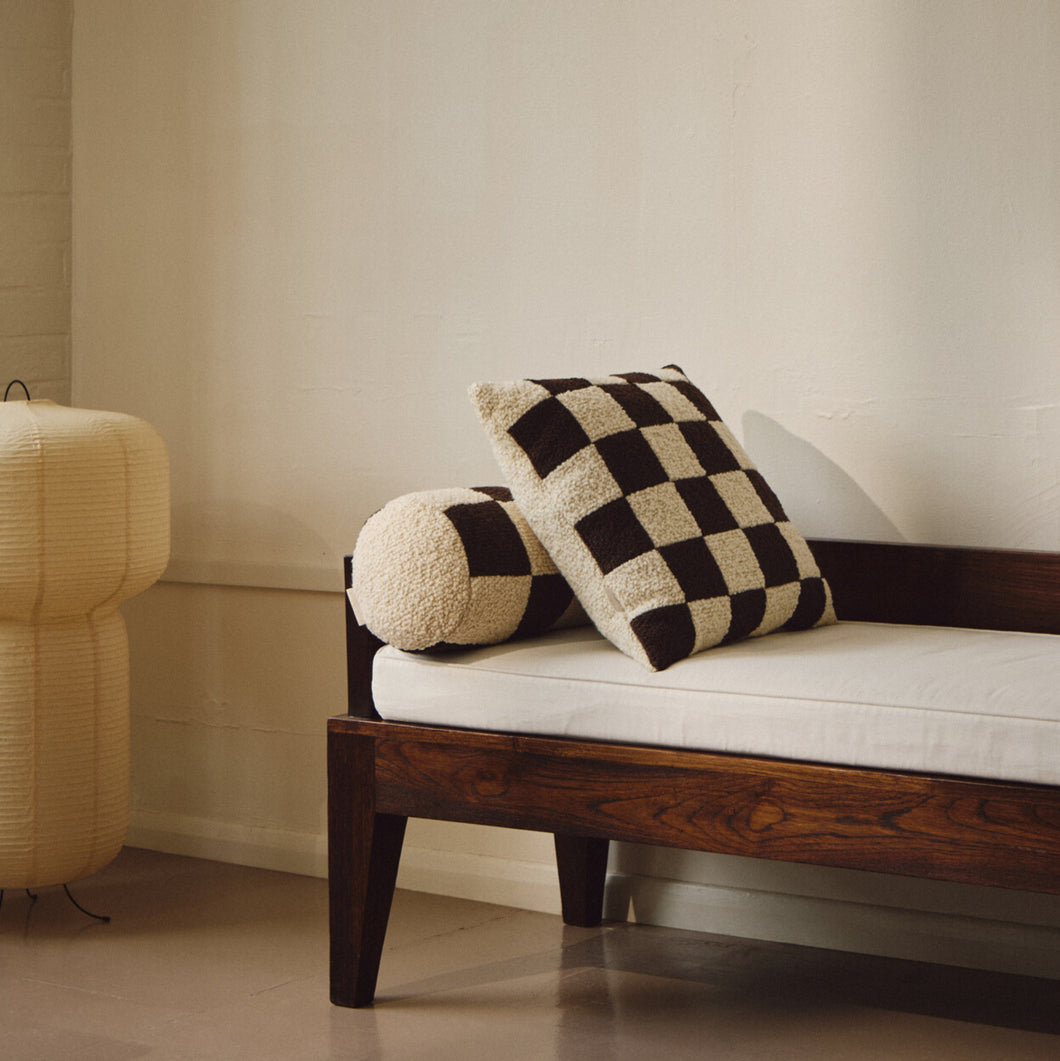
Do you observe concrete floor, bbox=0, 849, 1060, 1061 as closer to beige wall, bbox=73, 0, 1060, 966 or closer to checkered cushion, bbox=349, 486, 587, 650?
beige wall, bbox=73, 0, 1060, 966

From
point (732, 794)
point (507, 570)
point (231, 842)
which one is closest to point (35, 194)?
point (231, 842)

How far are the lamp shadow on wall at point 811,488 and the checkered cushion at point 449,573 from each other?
573mm

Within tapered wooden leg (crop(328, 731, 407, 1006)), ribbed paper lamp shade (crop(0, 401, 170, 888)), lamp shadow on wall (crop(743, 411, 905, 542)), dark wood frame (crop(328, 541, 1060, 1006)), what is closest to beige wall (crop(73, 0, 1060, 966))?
lamp shadow on wall (crop(743, 411, 905, 542))

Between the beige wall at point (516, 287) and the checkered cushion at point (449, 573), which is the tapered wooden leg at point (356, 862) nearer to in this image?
the checkered cushion at point (449, 573)

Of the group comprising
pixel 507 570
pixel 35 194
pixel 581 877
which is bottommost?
pixel 581 877

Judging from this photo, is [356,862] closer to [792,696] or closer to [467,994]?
[467,994]

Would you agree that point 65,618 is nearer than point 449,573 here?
No

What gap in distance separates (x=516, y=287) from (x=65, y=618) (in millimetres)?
961

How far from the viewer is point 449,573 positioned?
6.08ft

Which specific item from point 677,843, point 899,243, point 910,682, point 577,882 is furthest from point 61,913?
point 899,243

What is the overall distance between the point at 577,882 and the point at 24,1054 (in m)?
0.93

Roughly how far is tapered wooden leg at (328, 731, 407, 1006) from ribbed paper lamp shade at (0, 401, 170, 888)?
0.62m

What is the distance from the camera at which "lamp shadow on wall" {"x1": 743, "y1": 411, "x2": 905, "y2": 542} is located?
7.65ft

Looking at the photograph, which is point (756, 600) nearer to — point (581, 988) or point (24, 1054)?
point (581, 988)
